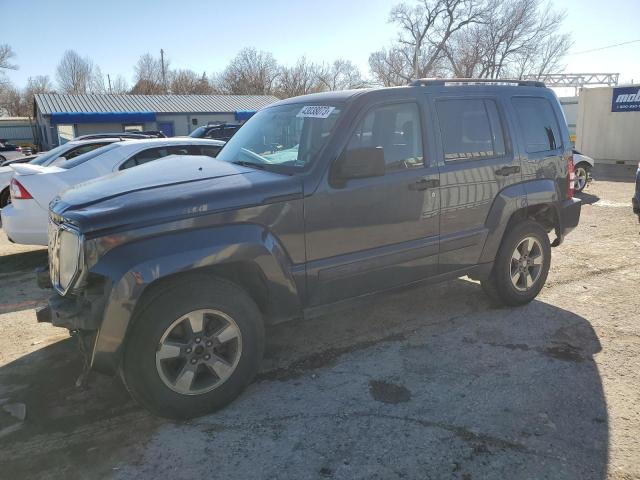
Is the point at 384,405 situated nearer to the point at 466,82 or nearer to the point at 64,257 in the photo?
the point at 64,257

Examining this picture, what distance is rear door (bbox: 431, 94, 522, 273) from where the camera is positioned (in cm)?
406

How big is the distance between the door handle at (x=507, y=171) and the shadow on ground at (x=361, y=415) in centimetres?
139

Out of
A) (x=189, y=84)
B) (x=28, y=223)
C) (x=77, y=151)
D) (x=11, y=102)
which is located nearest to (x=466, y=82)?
(x=28, y=223)

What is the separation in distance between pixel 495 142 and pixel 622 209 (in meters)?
7.18

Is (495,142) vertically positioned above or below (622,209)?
above

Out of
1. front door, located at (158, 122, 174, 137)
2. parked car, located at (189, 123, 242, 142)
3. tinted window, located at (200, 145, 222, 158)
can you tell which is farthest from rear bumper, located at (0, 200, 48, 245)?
front door, located at (158, 122, 174, 137)

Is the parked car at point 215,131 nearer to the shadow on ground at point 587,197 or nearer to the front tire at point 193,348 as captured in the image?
the shadow on ground at point 587,197

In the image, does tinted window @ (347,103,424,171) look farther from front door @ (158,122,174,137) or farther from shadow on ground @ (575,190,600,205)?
front door @ (158,122,174,137)

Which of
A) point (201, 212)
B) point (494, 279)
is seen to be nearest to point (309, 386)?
point (201, 212)

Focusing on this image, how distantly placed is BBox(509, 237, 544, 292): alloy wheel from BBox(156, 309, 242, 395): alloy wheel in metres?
2.88

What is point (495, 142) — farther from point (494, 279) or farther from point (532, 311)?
point (532, 311)

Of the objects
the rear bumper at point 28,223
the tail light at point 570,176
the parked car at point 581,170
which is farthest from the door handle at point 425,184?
the parked car at point 581,170

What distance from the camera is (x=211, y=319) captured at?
3125 millimetres

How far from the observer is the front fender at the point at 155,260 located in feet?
9.06
